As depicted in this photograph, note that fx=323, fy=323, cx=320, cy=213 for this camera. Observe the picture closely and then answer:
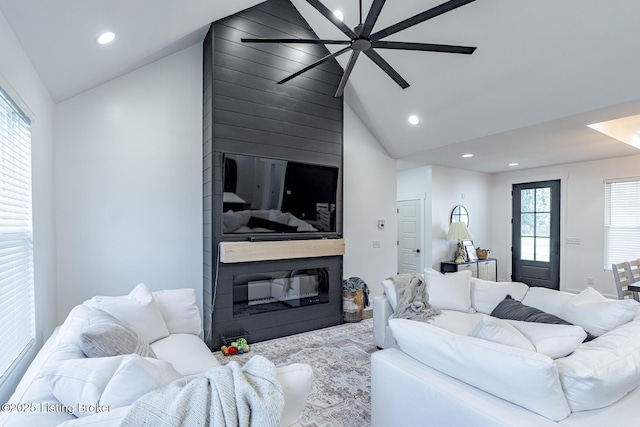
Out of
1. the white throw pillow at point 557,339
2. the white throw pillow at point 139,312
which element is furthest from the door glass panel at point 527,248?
the white throw pillow at point 139,312

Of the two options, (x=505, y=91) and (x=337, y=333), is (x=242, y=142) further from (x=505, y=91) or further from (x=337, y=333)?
(x=505, y=91)

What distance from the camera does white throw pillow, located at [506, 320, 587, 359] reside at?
62.4 inches

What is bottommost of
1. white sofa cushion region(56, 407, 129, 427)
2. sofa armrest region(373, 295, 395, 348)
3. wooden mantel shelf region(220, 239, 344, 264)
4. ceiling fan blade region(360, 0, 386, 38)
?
sofa armrest region(373, 295, 395, 348)

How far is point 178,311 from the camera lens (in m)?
2.76

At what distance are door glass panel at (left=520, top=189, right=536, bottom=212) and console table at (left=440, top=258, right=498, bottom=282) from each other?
127 cm

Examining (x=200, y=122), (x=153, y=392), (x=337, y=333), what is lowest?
(x=337, y=333)

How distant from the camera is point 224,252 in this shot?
3463mm

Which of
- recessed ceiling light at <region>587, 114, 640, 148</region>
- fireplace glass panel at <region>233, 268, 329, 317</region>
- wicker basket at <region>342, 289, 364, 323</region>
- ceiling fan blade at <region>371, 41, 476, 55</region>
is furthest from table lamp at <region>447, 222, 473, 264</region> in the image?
ceiling fan blade at <region>371, 41, 476, 55</region>

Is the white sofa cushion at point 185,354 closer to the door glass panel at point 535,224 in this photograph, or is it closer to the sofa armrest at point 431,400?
the sofa armrest at point 431,400

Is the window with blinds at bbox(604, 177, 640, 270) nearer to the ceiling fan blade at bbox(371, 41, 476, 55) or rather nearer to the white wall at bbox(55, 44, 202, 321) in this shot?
the ceiling fan blade at bbox(371, 41, 476, 55)

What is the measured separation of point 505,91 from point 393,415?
11.2 ft

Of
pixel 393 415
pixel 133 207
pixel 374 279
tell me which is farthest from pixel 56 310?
pixel 374 279

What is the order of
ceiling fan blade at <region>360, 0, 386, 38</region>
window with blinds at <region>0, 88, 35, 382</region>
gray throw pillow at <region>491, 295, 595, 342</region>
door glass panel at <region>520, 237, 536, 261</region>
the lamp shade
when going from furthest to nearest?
door glass panel at <region>520, 237, 536, 261</region>, the lamp shade, gray throw pillow at <region>491, 295, 595, 342</region>, ceiling fan blade at <region>360, 0, 386, 38</region>, window with blinds at <region>0, 88, 35, 382</region>

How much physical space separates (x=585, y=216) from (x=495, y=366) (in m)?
6.06
